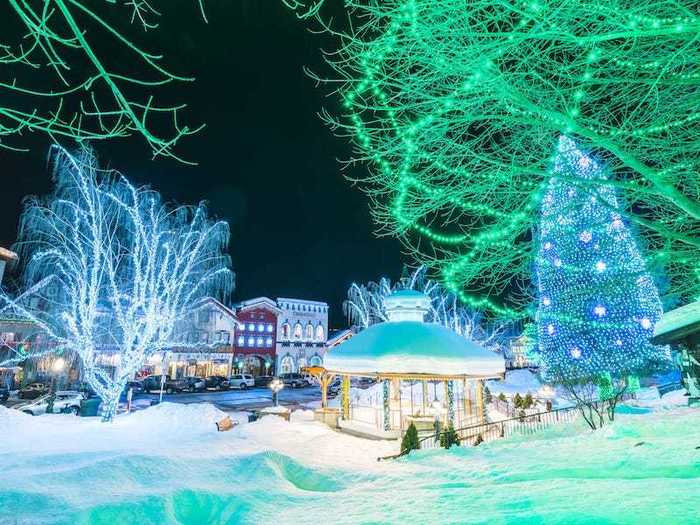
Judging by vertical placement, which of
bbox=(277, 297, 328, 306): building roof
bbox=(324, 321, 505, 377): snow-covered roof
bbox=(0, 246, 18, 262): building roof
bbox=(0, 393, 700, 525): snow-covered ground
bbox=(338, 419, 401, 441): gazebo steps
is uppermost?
bbox=(277, 297, 328, 306): building roof

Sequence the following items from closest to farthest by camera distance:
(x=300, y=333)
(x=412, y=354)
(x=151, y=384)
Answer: (x=412, y=354)
(x=151, y=384)
(x=300, y=333)

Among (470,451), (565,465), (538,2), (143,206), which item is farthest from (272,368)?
(538,2)

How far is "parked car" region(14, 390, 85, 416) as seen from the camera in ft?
66.9

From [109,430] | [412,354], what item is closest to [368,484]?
[412,354]

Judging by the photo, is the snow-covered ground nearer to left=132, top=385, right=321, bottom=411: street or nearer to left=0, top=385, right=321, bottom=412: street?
left=0, top=385, right=321, bottom=412: street

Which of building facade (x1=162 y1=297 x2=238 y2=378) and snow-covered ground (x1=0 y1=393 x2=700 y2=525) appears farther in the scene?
building facade (x1=162 y1=297 x2=238 y2=378)

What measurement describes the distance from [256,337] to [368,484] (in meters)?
47.2

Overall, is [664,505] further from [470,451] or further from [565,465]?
[470,451]

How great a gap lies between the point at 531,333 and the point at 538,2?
79.4 feet

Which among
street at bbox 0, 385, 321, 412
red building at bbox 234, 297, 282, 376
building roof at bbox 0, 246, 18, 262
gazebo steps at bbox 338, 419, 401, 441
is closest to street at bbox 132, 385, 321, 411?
street at bbox 0, 385, 321, 412

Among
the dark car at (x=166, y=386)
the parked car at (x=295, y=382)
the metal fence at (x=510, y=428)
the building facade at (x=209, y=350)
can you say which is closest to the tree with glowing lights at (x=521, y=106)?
the metal fence at (x=510, y=428)

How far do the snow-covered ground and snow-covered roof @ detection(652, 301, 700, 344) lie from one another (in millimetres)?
2093

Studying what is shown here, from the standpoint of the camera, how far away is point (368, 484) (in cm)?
748

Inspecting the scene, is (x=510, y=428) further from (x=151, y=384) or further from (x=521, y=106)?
(x=151, y=384)
